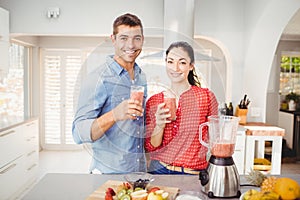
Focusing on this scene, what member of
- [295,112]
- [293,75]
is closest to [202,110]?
[295,112]

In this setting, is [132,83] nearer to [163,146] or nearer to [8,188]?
[163,146]

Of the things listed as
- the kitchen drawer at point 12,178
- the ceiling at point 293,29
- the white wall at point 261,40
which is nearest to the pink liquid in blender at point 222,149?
the white wall at point 261,40

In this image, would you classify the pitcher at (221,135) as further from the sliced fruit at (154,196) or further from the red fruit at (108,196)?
the red fruit at (108,196)

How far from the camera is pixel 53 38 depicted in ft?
19.7

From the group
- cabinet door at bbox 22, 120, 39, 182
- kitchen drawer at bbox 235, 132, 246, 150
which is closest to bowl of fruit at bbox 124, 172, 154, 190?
kitchen drawer at bbox 235, 132, 246, 150

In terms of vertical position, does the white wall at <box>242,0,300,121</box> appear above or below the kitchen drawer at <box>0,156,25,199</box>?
above

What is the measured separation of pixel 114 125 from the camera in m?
1.61

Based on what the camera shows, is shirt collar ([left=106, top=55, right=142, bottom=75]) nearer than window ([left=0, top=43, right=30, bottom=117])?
Yes

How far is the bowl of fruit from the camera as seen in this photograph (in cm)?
151

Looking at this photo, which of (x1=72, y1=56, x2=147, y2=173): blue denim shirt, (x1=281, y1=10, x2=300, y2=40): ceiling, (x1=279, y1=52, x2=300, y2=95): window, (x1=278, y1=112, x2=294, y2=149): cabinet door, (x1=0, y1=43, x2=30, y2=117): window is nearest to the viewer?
(x1=72, y1=56, x2=147, y2=173): blue denim shirt

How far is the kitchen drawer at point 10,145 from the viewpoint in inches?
130

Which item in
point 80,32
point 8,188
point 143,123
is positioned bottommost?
point 8,188

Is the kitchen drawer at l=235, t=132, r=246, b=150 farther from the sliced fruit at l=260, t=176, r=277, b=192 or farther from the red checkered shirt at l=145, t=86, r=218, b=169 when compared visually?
the sliced fruit at l=260, t=176, r=277, b=192

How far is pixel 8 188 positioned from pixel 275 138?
2819mm
